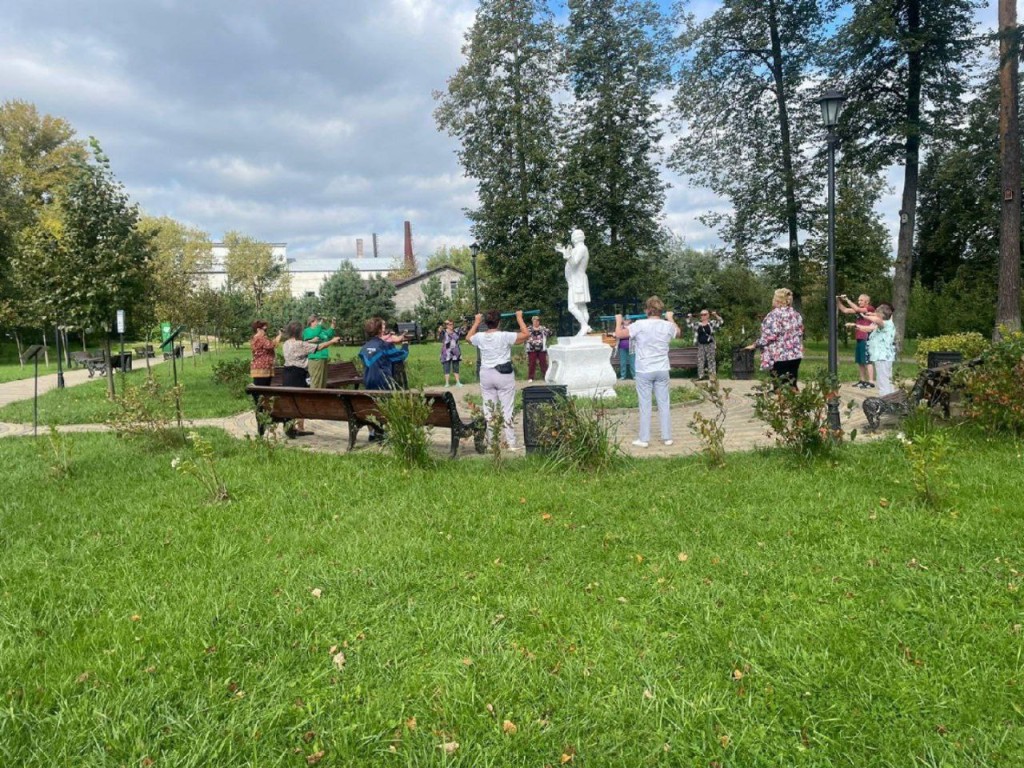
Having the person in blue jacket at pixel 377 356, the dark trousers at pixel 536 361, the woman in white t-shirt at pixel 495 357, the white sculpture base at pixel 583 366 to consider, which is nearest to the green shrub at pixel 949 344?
the white sculpture base at pixel 583 366

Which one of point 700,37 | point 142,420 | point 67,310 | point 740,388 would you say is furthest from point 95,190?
point 700,37

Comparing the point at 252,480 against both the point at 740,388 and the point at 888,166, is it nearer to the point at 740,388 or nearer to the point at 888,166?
the point at 740,388

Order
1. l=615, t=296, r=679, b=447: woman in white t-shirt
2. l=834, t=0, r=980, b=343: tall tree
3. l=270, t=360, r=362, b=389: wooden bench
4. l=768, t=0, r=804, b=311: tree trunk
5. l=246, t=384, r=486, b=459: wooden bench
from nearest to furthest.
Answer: l=246, t=384, r=486, b=459: wooden bench → l=615, t=296, r=679, b=447: woman in white t-shirt → l=270, t=360, r=362, b=389: wooden bench → l=834, t=0, r=980, b=343: tall tree → l=768, t=0, r=804, b=311: tree trunk

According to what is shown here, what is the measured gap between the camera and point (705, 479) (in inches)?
205

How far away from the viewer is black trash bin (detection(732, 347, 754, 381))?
556 inches

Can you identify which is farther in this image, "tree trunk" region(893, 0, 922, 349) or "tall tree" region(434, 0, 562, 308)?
"tall tree" region(434, 0, 562, 308)

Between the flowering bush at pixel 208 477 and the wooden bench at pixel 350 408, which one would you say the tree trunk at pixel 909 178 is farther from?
the flowering bush at pixel 208 477

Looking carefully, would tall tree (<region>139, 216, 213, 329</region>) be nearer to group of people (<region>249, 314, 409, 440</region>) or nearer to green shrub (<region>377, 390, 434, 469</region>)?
group of people (<region>249, 314, 409, 440</region>)

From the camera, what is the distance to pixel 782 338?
753 cm

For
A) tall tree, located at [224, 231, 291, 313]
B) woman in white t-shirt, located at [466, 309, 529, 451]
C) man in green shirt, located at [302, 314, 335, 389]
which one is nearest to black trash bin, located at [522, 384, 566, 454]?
woman in white t-shirt, located at [466, 309, 529, 451]

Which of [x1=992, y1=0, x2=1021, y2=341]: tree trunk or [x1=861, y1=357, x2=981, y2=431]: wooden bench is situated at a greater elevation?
[x1=992, y1=0, x2=1021, y2=341]: tree trunk

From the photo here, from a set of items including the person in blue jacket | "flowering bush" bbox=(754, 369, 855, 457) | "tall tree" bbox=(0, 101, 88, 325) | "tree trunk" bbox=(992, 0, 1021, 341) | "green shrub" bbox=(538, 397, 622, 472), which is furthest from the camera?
"tall tree" bbox=(0, 101, 88, 325)

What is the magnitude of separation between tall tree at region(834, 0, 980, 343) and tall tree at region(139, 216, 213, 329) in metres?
23.0

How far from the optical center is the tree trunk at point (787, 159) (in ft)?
65.7
